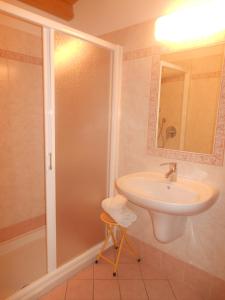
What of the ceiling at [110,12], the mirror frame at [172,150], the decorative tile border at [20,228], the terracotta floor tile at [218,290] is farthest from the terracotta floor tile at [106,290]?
the ceiling at [110,12]

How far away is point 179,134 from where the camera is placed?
5.30 feet

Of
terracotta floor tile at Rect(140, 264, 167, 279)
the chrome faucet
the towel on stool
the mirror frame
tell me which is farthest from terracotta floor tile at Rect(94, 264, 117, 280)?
the mirror frame

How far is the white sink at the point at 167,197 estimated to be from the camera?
3.84 feet

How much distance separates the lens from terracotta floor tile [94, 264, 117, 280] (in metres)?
1.74

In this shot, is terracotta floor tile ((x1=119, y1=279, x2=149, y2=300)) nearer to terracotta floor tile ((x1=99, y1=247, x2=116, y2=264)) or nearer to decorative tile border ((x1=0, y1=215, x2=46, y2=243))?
terracotta floor tile ((x1=99, y1=247, x2=116, y2=264))

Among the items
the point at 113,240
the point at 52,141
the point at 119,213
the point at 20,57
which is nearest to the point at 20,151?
the point at 52,141

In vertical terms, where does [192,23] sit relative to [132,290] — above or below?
above

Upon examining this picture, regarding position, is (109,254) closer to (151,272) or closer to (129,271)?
(129,271)

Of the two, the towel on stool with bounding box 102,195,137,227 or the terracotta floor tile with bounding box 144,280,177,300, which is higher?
the towel on stool with bounding box 102,195,137,227

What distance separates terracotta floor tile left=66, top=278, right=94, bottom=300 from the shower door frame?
195 mm

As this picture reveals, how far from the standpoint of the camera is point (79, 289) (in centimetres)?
160

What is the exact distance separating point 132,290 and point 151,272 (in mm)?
269

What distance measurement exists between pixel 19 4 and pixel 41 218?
2.08 m

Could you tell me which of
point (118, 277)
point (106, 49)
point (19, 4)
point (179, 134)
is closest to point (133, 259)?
point (118, 277)
